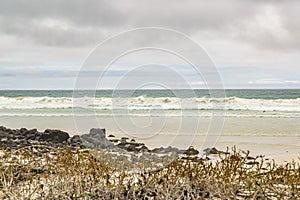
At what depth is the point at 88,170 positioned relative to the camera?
A: 5.82m

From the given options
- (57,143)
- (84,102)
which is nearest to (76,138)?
(57,143)

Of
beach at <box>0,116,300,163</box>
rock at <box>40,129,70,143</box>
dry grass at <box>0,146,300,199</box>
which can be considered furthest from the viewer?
rock at <box>40,129,70,143</box>

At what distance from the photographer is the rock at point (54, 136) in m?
12.1

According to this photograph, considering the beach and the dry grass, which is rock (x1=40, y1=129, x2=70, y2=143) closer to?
the beach

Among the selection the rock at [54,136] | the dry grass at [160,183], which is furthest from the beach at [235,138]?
the dry grass at [160,183]

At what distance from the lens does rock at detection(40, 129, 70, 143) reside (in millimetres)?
12078

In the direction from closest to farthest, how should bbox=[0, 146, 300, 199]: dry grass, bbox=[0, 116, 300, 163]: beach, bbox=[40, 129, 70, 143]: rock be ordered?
bbox=[0, 146, 300, 199]: dry grass, bbox=[0, 116, 300, 163]: beach, bbox=[40, 129, 70, 143]: rock

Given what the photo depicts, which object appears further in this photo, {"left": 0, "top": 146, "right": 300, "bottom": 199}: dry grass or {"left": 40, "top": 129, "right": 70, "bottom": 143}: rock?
{"left": 40, "top": 129, "right": 70, "bottom": 143}: rock

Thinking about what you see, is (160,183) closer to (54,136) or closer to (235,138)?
(54,136)

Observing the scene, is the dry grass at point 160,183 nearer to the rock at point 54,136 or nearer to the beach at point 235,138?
the beach at point 235,138

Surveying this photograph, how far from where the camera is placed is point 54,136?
12.3 metres

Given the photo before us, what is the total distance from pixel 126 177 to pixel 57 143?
6.27 meters

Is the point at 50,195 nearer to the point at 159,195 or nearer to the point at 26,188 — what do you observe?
the point at 26,188

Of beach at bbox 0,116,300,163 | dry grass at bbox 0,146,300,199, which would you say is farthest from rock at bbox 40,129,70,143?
dry grass at bbox 0,146,300,199
